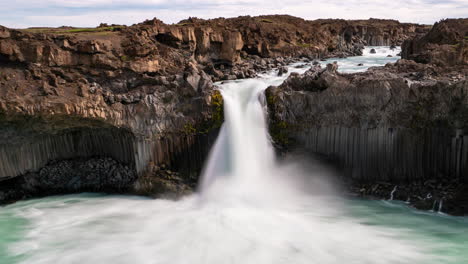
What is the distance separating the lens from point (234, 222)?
601 inches

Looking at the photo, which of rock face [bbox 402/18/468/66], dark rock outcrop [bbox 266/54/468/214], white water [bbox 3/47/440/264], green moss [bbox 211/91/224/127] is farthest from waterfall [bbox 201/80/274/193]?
rock face [bbox 402/18/468/66]

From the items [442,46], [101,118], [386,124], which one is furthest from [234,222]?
[442,46]

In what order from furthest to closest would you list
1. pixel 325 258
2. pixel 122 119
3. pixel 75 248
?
pixel 122 119 < pixel 75 248 < pixel 325 258

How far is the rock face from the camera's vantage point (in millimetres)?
18891

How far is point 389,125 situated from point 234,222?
26.6 feet

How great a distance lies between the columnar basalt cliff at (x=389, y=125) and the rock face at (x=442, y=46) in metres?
0.14

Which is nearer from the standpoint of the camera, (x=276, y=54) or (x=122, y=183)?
(x=122, y=183)

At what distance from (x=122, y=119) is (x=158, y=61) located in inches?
148

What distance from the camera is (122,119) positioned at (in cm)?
1827

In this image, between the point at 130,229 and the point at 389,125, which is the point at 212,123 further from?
the point at 389,125

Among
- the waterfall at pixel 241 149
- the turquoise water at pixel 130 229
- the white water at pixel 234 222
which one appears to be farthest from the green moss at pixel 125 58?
the turquoise water at pixel 130 229

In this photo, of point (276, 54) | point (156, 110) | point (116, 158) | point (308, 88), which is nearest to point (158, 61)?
point (156, 110)

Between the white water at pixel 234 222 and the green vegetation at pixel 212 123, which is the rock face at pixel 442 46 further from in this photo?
the green vegetation at pixel 212 123

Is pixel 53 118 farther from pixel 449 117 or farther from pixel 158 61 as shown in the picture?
pixel 449 117
